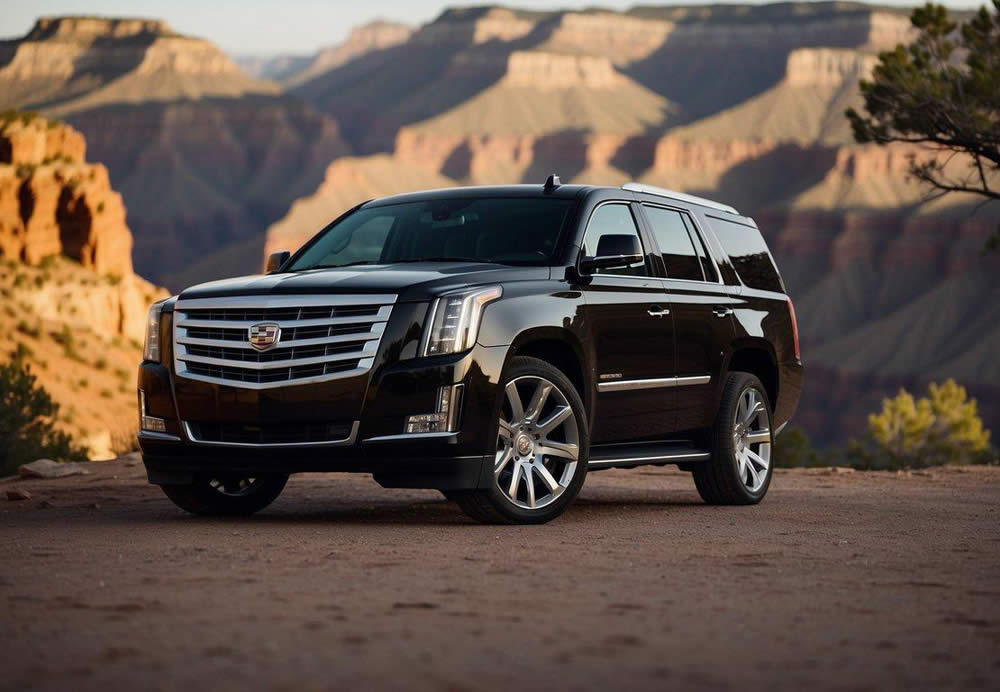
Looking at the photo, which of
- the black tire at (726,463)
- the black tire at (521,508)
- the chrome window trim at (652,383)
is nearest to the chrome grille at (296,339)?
the black tire at (521,508)

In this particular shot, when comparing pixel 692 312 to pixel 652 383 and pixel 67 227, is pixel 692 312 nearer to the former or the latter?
pixel 652 383

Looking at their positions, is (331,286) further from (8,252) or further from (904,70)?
(8,252)

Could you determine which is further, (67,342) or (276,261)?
(67,342)

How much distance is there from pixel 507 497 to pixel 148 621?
339 centimetres

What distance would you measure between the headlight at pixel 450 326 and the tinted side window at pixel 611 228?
1.33 m

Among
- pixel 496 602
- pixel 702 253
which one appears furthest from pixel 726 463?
pixel 496 602

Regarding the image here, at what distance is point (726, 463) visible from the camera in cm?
1102

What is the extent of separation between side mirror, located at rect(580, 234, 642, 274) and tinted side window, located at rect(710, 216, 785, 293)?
204cm

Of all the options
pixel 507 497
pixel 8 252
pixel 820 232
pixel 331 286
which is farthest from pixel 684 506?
pixel 820 232

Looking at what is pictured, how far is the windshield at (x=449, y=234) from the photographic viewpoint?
977cm

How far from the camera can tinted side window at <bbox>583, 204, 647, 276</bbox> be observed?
990 centimetres

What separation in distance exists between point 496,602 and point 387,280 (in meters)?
2.96

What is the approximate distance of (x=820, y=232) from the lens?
154 m

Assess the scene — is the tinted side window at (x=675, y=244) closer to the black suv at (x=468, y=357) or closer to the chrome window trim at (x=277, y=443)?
the black suv at (x=468, y=357)
